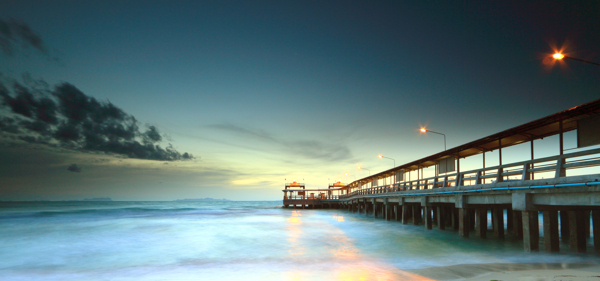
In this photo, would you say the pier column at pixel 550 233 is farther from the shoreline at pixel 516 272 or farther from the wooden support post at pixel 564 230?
the wooden support post at pixel 564 230

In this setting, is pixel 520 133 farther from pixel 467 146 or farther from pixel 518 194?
pixel 518 194

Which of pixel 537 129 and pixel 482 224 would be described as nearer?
pixel 537 129

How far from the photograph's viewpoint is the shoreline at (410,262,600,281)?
343 inches

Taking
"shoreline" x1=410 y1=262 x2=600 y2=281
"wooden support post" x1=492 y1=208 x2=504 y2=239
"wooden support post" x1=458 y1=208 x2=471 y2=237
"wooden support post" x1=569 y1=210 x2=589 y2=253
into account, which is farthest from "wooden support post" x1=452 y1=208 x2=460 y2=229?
"shoreline" x1=410 y1=262 x2=600 y2=281

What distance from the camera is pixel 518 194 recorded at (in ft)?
37.8

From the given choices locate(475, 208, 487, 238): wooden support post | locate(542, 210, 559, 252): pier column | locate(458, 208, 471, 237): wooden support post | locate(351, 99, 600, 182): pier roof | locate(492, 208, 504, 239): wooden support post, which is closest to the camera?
locate(351, 99, 600, 182): pier roof

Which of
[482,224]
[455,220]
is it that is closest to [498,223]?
[482,224]

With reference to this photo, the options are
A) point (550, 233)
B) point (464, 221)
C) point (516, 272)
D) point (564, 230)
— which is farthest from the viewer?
point (464, 221)

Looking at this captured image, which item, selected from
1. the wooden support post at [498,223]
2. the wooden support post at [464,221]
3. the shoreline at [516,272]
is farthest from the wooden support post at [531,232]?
the wooden support post at [498,223]

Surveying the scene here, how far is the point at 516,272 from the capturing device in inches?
381

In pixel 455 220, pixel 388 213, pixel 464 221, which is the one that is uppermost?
pixel 464 221

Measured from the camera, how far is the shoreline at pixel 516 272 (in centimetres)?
870

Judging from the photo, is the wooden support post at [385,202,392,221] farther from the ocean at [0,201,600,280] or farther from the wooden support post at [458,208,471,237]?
the wooden support post at [458,208,471,237]

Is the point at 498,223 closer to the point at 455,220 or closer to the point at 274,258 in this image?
the point at 455,220
